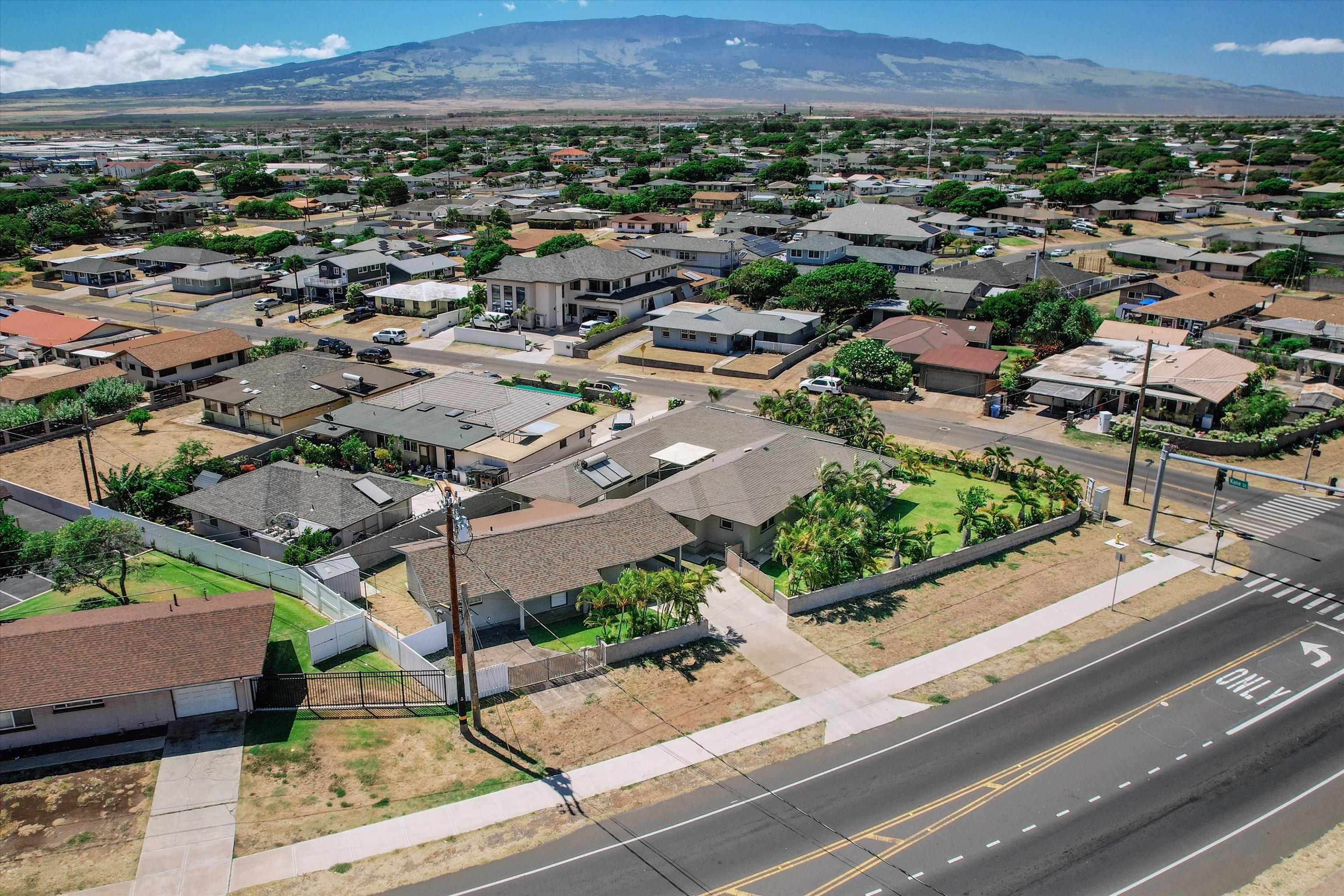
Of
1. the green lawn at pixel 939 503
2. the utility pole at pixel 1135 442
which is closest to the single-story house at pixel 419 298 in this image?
the green lawn at pixel 939 503

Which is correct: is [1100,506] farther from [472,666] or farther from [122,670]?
[122,670]

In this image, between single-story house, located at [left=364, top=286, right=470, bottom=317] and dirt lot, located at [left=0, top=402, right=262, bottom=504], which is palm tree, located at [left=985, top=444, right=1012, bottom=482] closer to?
dirt lot, located at [left=0, top=402, right=262, bottom=504]

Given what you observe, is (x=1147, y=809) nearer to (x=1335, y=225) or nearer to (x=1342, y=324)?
(x=1342, y=324)

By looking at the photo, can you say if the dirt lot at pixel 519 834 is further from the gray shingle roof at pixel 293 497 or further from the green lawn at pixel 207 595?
Result: the gray shingle roof at pixel 293 497

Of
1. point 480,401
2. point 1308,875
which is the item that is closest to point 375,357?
point 480,401

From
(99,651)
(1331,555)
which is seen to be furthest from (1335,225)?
(99,651)

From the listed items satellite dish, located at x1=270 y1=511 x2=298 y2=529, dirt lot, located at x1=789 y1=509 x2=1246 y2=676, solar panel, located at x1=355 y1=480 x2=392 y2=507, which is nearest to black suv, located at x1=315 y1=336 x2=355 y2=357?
solar panel, located at x1=355 y1=480 x2=392 y2=507
